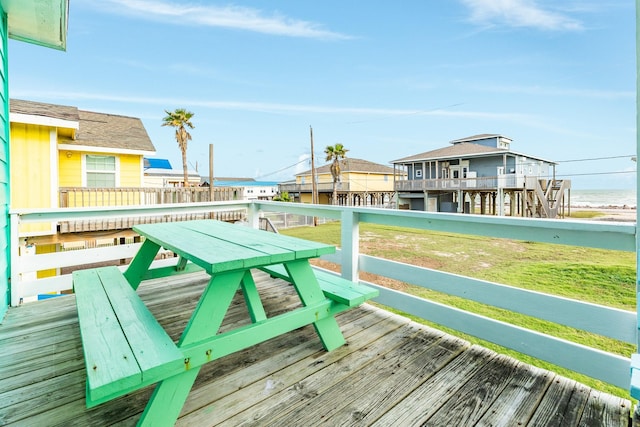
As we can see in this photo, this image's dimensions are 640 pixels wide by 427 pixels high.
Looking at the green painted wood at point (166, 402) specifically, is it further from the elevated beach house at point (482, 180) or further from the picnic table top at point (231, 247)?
the elevated beach house at point (482, 180)

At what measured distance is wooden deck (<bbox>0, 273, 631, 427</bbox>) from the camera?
1271 mm

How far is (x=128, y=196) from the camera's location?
898 centimetres

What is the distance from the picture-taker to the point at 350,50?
23156 millimetres

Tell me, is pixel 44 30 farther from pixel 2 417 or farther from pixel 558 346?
pixel 558 346

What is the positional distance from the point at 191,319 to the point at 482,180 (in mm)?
20543

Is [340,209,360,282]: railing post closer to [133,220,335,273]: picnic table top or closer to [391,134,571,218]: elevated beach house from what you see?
[133,220,335,273]: picnic table top

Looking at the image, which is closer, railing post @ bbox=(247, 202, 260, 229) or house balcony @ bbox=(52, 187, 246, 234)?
railing post @ bbox=(247, 202, 260, 229)

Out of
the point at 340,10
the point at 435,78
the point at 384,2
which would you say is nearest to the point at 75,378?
A: the point at 384,2

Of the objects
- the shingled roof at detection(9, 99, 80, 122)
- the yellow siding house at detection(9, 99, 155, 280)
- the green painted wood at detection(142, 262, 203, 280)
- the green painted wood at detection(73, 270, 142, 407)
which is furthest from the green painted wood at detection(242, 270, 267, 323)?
the shingled roof at detection(9, 99, 80, 122)

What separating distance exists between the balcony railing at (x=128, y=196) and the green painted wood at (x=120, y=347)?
23.7 ft

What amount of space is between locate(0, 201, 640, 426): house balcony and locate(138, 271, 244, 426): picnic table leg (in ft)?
0.49

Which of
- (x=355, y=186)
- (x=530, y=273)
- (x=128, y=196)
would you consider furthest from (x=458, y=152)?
(x=128, y=196)

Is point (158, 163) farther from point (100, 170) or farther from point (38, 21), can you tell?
point (38, 21)

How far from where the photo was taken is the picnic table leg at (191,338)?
1130 mm
